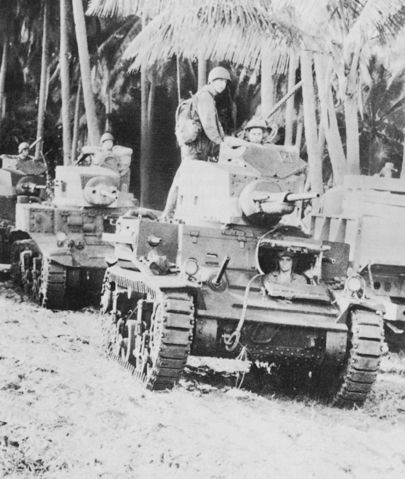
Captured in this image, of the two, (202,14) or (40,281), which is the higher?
(202,14)

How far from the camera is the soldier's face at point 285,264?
8.24m

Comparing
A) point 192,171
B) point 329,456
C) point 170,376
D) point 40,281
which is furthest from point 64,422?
point 40,281

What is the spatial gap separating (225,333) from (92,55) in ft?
101

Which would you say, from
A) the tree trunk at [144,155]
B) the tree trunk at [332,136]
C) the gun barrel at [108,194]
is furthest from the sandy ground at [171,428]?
the tree trunk at [144,155]

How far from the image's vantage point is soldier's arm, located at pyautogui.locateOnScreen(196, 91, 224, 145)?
30.2 feet

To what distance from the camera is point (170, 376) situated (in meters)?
7.41

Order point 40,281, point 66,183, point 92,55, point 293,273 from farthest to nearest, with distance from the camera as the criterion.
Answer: point 92,55
point 66,183
point 40,281
point 293,273

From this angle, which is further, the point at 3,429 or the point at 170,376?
the point at 170,376

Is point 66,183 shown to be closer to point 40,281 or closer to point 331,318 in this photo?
point 40,281

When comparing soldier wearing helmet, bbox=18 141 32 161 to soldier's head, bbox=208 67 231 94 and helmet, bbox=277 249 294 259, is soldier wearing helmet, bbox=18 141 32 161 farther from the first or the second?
helmet, bbox=277 249 294 259

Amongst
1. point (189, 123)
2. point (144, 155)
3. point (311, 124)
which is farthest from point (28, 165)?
point (189, 123)

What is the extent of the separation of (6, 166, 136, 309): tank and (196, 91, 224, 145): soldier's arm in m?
3.44

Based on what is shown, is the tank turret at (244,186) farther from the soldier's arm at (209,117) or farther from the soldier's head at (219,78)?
the soldier's head at (219,78)

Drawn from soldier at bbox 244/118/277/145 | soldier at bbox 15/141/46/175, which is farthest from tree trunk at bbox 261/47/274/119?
soldier at bbox 244/118/277/145
